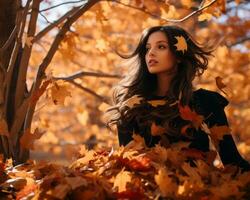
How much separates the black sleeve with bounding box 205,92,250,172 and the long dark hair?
0.57 feet

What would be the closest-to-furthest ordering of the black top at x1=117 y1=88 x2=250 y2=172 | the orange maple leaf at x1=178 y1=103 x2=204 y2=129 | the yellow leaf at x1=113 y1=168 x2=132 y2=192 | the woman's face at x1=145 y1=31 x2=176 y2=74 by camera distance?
the yellow leaf at x1=113 y1=168 x2=132 y2=192, the orange maple leaf at x1=178 y1=103 x2=204 y2=129, the black top at x1=117 y1=88 x2=250 y2=172, the woman's face at x1=145 y1=31 x2=176 y2=74

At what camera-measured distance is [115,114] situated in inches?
120

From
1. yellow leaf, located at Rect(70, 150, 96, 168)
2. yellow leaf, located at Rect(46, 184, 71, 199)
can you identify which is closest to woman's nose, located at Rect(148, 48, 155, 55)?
yellow leaf, located at Rect(70, 150, 96, 168)

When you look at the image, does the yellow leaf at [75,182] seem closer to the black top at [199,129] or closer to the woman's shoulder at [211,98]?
the black top at [199,129]

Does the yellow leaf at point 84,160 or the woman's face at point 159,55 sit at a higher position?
the woman's face at point 159,55

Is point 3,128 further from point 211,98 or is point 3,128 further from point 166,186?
point 211,98

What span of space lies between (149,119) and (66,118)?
25.4ft

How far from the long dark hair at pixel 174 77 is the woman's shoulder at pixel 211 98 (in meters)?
0.06

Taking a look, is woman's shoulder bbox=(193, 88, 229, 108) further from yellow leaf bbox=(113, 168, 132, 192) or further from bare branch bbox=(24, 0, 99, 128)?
yellow leaf bbox=(113, 168, 132, 192)

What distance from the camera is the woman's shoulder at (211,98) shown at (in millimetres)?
2725

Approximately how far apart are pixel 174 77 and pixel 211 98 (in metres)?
0.30

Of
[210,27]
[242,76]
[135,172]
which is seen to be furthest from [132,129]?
[210,27]

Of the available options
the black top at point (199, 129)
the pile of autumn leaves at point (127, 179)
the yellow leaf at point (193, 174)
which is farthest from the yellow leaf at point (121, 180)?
the black top at point (199, 129)

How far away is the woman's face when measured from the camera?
2801mm
